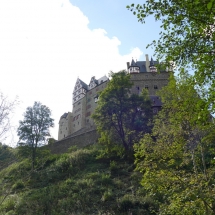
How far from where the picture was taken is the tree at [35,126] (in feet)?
96.3

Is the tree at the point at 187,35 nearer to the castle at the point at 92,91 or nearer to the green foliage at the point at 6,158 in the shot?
the green foliage at the point at 6,158

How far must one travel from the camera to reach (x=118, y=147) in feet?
80.3

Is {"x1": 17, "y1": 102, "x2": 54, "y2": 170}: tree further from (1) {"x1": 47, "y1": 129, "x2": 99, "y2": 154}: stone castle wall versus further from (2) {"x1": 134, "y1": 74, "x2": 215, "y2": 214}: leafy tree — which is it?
(2) {"x1": 134, "y1": 74, "x2": 215, "y2": 214}: leafy tree

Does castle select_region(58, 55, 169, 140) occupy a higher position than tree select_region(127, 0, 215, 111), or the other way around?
castle select_region(58, 55, 169, 140)

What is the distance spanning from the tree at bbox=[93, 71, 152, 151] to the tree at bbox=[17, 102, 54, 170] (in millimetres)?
8320

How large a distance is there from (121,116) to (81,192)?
441 inches

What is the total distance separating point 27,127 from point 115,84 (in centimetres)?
1211

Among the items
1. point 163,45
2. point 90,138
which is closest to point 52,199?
point 163,45

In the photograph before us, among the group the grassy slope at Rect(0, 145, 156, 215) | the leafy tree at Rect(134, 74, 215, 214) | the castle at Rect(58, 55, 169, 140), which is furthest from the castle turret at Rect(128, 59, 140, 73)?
the leafy tree at Rect(134, 74, 215, 214)

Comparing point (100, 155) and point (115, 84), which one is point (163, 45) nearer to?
point (100, 155)

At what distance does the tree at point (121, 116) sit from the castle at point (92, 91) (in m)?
13.8

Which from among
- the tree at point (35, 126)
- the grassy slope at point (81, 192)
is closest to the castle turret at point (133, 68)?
the tree at point (35, 126)

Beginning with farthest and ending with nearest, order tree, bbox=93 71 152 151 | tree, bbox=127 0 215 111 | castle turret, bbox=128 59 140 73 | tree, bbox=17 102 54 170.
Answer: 1. castle turret, bbox=128 59 140 73
2. tree, bbox=17 102 54 170
3. tree, bbox=93 71 152 151
4. tree, bbox=127 0 215 111

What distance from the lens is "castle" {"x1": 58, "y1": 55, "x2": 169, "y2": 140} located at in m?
47.0
